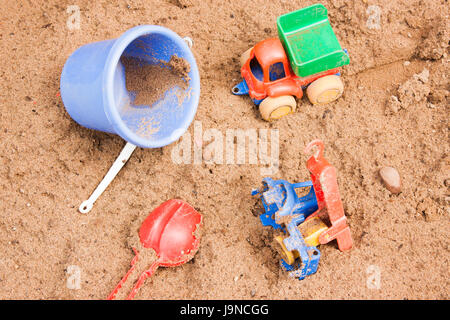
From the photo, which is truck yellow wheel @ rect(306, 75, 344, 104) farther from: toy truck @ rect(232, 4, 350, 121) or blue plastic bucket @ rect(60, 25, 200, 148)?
blue plastic bucket @ rect(60, 25, 200, 148)

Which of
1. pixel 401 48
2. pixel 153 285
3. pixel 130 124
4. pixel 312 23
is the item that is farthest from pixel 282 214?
pixel 401 48

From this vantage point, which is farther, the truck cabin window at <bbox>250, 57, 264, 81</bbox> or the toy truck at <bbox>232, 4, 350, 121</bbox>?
the truck cabin window at <bbox>250, 57, 264, 81</bbox>

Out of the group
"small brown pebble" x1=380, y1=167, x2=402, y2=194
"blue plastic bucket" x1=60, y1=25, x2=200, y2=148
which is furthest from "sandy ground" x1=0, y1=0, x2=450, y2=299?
"blue plastic bucket" x1=60, y1=25, x2=200, y2=148

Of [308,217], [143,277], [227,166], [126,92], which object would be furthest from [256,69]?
[143,277]

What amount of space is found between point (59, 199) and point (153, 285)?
46 cm

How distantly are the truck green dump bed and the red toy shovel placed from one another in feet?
2.19

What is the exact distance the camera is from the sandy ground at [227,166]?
1.45 m

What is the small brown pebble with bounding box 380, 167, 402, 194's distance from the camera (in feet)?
5.04

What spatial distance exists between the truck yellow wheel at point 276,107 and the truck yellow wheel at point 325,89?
79 mm

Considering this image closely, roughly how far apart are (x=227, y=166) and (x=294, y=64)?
0.45 metres

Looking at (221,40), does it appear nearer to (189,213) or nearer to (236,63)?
(236,63)

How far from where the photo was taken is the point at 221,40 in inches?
70.0

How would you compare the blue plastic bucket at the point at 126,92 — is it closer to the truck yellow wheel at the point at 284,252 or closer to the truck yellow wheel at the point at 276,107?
the truck yellow wheel at the point at 276,107

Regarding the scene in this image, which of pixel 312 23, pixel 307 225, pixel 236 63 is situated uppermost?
pixel 312 23
